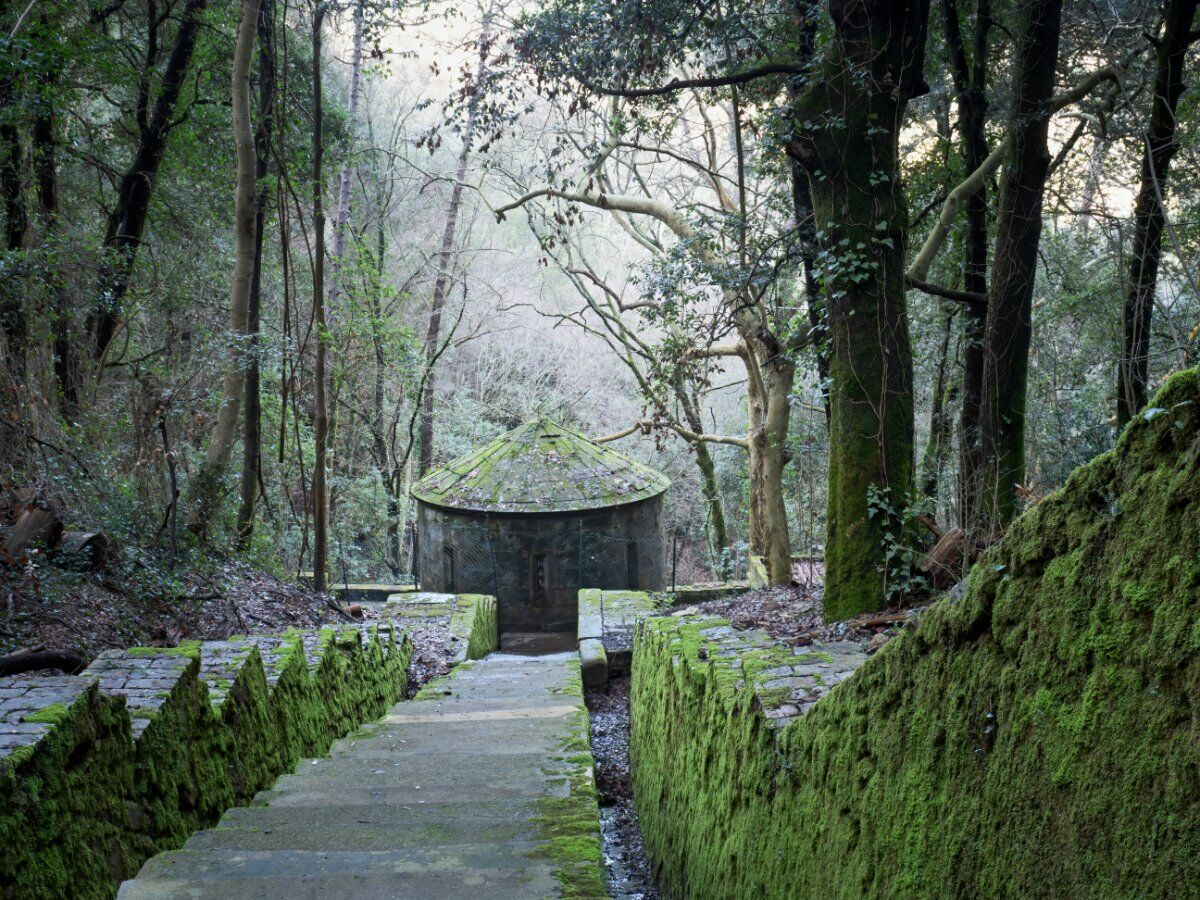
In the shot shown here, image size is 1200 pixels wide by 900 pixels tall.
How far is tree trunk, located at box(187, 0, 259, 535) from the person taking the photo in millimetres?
8625

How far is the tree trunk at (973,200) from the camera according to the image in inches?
314

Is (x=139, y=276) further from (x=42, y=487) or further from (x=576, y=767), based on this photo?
(x=576, y=767)

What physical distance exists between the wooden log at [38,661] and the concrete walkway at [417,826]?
52.9 inches

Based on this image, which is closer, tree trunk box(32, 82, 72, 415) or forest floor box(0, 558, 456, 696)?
forest floor box(0, 558, 456, 696)

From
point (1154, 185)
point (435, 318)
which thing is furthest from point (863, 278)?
point (435, 318)

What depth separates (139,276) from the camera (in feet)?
38.2

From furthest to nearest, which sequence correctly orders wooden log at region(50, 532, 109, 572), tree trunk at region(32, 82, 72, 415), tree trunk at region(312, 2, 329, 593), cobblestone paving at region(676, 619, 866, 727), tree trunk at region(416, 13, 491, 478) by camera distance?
tree trunk at region(416, 13, 491, 478), tree trunk at region(312, 2, 329, 593), tree trunk at region(32, 82, 72, 415), wooden log at region(50, 532, 109, 572), cobblestone paving at region(676, 619, 866, 727)

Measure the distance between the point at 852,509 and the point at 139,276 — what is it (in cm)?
974

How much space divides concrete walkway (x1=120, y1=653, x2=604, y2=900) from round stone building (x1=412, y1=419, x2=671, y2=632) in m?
8.80

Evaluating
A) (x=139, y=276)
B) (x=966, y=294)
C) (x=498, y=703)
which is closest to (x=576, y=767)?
(x=498, y=703)

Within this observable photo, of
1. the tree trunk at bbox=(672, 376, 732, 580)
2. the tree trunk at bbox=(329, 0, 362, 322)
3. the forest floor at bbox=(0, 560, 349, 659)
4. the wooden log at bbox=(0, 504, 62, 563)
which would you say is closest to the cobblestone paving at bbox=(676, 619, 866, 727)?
the forest floor at bbox=(0, 560, 349, 659)

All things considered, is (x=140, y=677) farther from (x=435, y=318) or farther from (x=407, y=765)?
(x=435, y=318)

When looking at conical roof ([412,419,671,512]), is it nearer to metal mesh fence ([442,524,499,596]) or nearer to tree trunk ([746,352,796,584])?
metal mesh fence ([442,524,499,596])

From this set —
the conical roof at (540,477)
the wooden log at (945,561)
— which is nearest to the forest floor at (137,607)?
the wooden log at (945,561)
